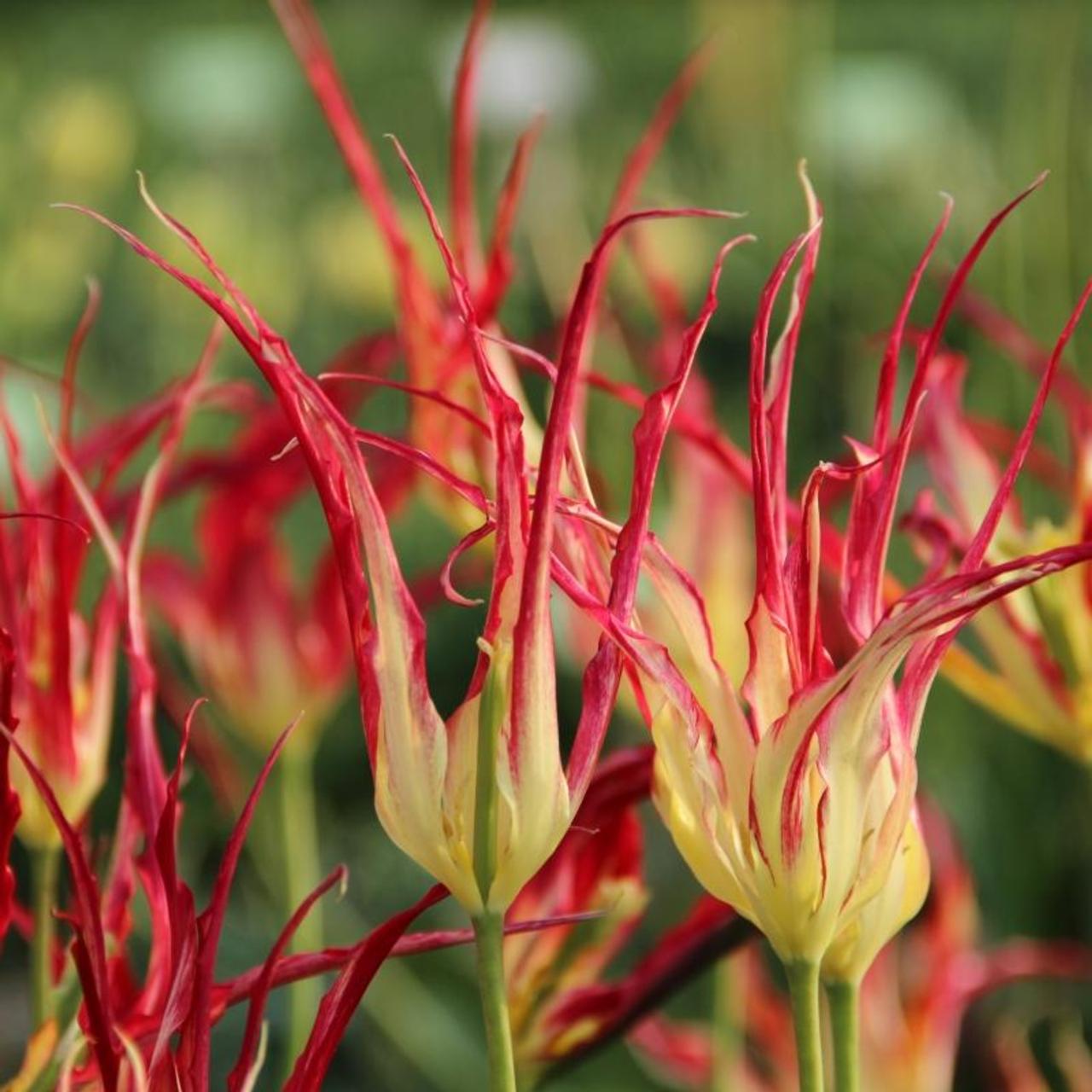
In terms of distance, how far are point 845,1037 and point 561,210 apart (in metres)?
1.46

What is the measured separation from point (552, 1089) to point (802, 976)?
55 cm

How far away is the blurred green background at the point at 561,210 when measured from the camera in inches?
39.0

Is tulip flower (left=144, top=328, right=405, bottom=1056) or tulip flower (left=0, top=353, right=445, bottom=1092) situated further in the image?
tulip flower (left=144, top=328, right=405, bottom=1056)

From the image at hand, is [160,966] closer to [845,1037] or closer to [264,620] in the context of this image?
[845,1037]

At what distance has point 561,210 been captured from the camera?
1.69 m

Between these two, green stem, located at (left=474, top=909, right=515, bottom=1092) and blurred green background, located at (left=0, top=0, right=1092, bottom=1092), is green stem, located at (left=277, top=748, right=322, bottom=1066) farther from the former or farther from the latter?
green stem, located at (left=474, top=909, right=515, bottom=1092)

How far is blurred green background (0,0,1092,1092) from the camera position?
39.0 inches

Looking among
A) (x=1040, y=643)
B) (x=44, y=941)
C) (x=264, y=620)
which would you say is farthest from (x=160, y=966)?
(x=264, y=620)

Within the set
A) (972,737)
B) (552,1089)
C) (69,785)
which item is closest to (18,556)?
(69,785)

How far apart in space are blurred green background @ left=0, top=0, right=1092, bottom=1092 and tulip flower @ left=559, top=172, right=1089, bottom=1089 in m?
0.17

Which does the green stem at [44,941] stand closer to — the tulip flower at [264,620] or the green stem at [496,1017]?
the green stem at [496,1017]

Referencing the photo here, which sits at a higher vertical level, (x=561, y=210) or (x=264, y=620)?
(x=561, y=210)

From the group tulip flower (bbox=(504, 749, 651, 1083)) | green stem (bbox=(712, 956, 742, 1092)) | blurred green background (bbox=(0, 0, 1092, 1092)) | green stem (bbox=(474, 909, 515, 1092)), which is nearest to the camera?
green stem (bbox=(474, 909, 515, 1092))

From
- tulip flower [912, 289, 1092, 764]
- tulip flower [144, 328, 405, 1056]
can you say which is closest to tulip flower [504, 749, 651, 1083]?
tulip flower [912, 289, 1092, 764]
